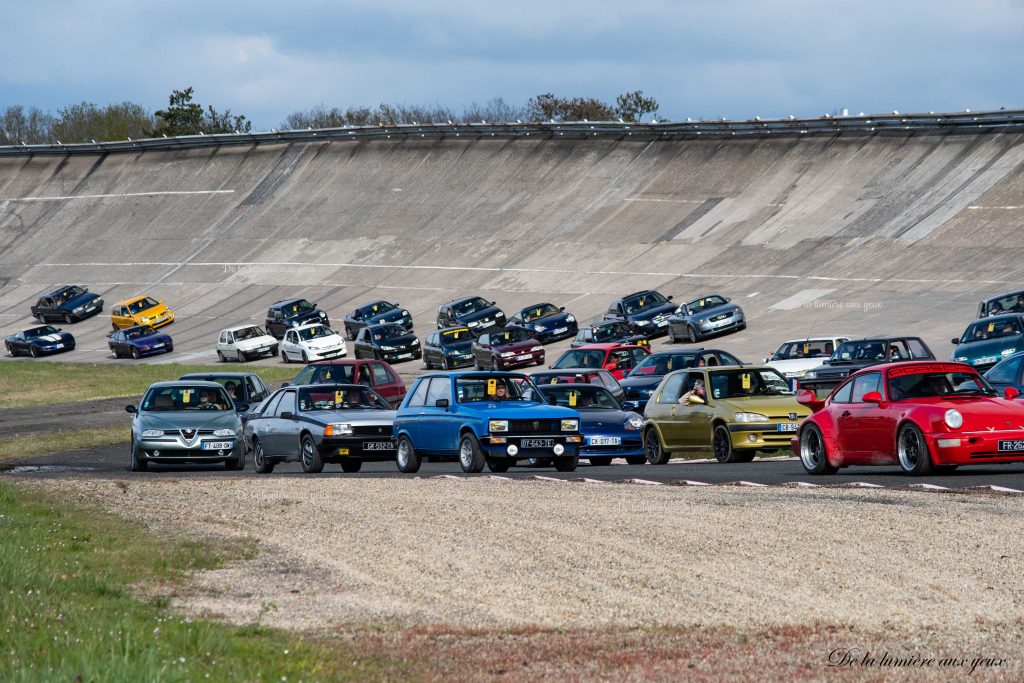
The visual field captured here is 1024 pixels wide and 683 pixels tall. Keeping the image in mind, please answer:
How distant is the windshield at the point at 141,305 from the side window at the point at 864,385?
189 ft

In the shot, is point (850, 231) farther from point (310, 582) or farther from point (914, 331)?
point (310, 582)

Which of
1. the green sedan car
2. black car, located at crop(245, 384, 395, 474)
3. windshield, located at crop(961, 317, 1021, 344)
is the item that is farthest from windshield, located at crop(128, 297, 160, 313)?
black car, located at crop(245, 384, 395, 474)

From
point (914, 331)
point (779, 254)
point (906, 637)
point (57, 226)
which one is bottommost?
point (906, 637)

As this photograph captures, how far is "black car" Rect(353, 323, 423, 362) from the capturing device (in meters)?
53.8

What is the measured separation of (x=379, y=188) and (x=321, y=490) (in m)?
76.1

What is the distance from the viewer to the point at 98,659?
785cm

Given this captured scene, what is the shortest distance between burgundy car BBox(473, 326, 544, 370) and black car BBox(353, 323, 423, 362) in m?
4.33

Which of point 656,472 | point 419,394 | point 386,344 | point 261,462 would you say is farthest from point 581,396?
point 386,344

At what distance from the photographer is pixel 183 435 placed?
77.3ft

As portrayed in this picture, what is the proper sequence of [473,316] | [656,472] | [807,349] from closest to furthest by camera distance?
[656,472] < [807,349] < [473,316]

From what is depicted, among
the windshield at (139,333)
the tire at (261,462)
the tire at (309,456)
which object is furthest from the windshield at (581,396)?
the windshield at (139,333)

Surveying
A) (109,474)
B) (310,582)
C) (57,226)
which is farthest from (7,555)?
(57,226)

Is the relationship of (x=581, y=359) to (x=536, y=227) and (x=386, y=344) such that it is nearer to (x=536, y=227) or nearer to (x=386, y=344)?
(x=386, y=344)

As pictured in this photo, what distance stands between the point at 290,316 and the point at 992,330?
36340 mm
